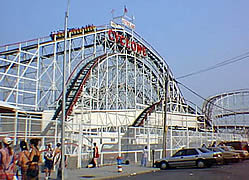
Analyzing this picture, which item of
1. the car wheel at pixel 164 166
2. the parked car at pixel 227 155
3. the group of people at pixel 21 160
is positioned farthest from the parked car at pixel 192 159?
the group of people at pixel 21 160

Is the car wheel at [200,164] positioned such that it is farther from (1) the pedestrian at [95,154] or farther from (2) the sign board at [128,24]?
(2) the sign board at [128,24]

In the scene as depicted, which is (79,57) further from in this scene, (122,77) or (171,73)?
(171,73)

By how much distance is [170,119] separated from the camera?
37.6 meters

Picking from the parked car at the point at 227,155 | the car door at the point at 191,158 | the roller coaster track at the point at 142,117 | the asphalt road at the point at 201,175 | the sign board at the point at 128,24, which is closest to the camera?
the asphalt road at the point at 201,175

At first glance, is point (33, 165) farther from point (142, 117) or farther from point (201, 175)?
point (142, 117)

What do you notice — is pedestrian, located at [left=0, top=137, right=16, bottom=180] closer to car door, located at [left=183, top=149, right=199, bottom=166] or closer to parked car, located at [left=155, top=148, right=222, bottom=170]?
parked car, located at [left=155, top=148, right=222, bottom=170]

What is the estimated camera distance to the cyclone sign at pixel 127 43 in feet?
125

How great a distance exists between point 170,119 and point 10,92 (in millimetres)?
18764

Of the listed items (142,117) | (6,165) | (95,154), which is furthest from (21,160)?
(142,117)

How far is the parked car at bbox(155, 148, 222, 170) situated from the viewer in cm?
2123

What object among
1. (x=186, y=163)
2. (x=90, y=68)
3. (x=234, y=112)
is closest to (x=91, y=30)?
(x=90, y=68)

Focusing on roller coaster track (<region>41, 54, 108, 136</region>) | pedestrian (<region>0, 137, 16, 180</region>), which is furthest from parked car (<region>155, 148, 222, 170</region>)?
pedestrian (<region>0, 137, 16, 180</region>)

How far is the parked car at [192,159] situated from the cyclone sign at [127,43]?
19.6m

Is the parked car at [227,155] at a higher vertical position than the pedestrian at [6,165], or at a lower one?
lower
